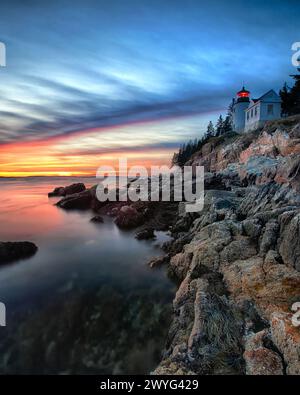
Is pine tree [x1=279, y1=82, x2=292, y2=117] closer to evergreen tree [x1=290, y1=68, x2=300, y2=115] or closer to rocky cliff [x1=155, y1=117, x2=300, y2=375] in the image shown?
evergreen tree [x1=290, y1=68, x2=300, y2=115]

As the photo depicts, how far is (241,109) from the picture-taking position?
41062mm

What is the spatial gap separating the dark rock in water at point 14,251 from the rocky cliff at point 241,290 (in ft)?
23.0

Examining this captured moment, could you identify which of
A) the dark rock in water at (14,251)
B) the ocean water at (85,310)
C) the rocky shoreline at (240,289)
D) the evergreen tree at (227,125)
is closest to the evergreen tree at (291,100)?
the evergreen tree at (227,125)

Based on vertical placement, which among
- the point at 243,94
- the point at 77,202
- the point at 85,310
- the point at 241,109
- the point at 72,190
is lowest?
the point at 85,310

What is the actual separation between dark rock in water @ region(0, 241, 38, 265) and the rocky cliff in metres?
7.00

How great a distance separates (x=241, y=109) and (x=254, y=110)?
201 inches

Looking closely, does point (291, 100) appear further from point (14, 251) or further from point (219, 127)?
point (14, 251)

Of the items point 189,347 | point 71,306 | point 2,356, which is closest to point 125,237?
point 71,306

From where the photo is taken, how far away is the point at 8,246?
12.4m

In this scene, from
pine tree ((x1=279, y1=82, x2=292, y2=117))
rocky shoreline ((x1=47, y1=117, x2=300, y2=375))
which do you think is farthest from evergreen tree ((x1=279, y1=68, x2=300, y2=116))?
rocky shoreline ((x1=47, y1=117, x2=300, y2=375))

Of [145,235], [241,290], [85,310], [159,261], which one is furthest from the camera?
[145,235]

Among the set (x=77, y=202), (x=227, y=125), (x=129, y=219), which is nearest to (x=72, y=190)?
(x=77, y=202)

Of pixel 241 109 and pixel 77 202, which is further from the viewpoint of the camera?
pixel 241 109
